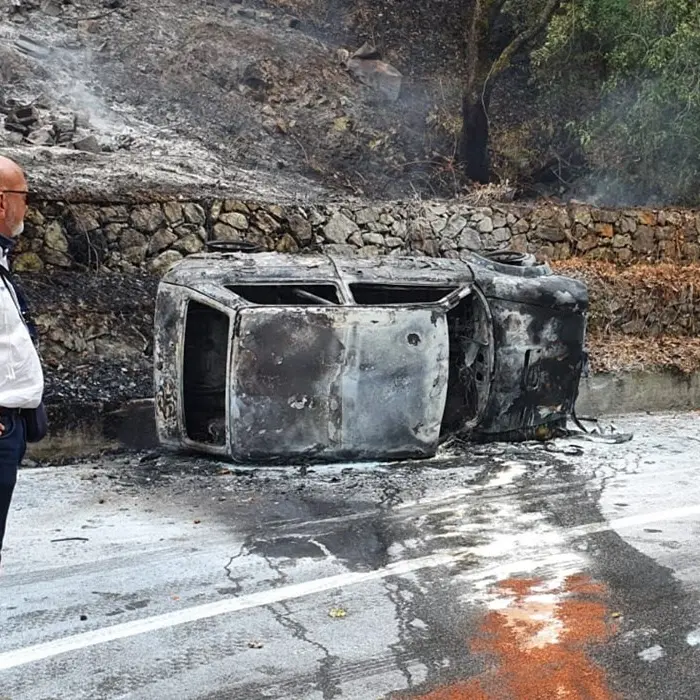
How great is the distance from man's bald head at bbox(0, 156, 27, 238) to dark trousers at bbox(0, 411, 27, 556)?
2.36 feet

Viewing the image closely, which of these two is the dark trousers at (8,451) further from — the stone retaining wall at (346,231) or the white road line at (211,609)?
the stone retaining wall at (346,231)

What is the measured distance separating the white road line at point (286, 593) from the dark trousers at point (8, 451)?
0.88 metres

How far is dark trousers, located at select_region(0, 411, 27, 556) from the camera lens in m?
3.89

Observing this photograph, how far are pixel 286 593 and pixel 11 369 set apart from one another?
2.08 m

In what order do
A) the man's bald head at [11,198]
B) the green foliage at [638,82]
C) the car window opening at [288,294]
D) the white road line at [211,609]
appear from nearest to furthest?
the man's bald head at [11,198]
the white road line at [211,609]
the car window opening at [288,294]
the green foliage at [638,82]

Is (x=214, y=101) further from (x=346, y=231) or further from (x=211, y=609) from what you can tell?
(x=211, y=609)

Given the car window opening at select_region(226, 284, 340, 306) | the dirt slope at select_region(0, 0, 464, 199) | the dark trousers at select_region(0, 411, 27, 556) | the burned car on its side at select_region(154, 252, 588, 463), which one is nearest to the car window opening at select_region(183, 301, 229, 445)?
the burned car on its side at select_region(154, 252, 588, 463)

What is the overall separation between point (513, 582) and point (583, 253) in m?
9.32

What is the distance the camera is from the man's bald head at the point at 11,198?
403cm

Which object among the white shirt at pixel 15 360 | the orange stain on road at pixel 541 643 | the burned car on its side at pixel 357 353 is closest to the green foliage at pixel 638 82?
the burned car on its side at pixel 357 353

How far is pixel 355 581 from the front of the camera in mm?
5531

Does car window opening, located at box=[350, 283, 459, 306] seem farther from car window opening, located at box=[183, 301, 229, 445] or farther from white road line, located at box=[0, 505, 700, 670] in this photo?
white road line, located at box=[0, 505, 700, 670]

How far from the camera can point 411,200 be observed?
47.3 ft

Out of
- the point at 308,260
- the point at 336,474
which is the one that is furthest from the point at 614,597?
the point at 308,260
